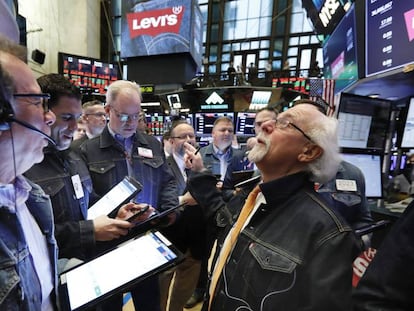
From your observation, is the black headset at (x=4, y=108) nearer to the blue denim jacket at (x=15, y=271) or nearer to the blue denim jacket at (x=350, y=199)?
the blue denim jacket at (x=15, y=271)

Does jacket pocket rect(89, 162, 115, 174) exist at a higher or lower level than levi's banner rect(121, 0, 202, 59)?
lower

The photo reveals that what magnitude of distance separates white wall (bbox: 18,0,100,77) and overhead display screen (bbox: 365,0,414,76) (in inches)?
483

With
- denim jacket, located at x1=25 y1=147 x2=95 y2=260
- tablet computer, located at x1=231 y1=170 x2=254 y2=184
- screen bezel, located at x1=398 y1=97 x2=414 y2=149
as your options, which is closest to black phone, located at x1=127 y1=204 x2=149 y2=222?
denim jacket, located at x1=25 y1=147 x2=95 y2=260

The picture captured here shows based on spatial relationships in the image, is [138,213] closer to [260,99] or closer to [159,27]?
[260,99]

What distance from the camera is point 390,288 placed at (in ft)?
2.24

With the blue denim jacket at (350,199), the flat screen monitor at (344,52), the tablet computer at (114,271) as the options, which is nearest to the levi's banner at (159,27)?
the flat screen monitor at (344,52)

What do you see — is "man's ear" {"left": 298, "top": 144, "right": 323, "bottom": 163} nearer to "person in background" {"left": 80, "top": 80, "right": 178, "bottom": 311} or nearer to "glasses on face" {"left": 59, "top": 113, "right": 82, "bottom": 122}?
"person in background" {"left": 80, "top": 80, "right": 178, "bottom": 311}

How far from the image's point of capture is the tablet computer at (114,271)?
3.19ft

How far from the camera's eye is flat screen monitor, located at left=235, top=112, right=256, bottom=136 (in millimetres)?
7875

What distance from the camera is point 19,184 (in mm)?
815

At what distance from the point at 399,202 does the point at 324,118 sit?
1.71m

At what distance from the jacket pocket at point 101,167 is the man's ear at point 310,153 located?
126 cm

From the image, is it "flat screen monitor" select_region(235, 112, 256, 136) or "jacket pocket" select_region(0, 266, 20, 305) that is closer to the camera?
"jacket pocket" select_region(0, 266, 20, 305)

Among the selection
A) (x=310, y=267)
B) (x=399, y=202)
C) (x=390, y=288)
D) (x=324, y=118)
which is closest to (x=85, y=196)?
(x=310, y=267)
